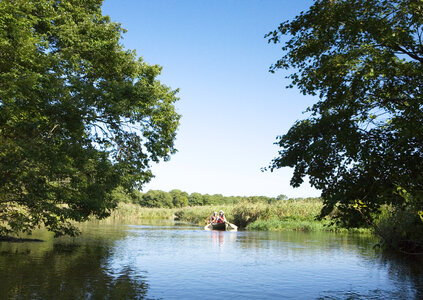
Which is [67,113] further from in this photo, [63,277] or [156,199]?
[156,199]

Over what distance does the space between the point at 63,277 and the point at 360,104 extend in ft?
36.4

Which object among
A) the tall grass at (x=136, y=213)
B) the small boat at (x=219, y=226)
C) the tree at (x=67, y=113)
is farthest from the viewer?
the tall grass at (x=136, y=213)

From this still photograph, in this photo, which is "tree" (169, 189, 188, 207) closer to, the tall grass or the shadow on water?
the tall grass

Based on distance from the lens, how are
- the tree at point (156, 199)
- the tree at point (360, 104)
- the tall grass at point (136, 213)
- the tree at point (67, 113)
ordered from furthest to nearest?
the tree at point (156, 199)
the tall grass at point (136, 213)
the tree at point (67, 113)
the tree at point (360, 104)

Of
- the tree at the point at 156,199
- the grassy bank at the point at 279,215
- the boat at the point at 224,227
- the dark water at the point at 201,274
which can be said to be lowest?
the dark water at the point at 201,274

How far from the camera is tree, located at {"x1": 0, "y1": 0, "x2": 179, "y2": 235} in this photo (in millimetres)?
14984

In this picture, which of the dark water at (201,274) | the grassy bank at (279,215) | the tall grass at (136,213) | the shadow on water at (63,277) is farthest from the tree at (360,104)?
the tall grass at (136,213)

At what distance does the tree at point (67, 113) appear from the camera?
1498cm

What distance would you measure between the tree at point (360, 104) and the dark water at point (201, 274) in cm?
285

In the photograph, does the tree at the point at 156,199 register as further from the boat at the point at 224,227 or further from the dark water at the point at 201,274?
the dark water at the point at 201,274

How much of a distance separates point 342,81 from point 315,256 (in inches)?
445

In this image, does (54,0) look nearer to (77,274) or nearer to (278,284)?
(77,274)

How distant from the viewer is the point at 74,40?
63.7 ft

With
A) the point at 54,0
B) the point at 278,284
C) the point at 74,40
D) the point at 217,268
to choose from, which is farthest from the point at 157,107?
the point at 278,284
